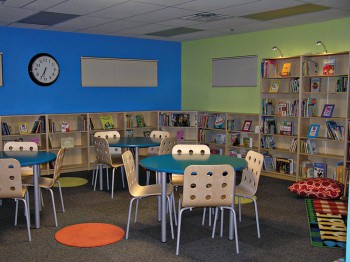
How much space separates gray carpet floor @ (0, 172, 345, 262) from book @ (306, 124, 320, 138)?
1406 mm

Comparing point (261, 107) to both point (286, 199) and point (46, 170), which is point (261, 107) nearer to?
point (286, 199)

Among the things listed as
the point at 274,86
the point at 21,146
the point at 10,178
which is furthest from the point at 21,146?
the point at 274,86

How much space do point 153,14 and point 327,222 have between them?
3869 millimetres

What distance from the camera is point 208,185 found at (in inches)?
146

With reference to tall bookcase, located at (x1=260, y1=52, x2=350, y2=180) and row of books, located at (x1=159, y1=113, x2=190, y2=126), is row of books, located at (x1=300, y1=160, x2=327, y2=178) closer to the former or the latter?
tall bookcase, located at (x1=260, y1=52, x2=350, y2=180)

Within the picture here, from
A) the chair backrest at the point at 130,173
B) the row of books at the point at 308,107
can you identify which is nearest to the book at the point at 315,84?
the row of books at the point at 308,107

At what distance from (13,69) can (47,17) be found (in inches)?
60.1

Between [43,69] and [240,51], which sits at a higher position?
[240,51]

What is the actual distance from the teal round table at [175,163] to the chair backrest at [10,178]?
128 centimetres

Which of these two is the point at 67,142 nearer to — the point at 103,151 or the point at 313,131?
the point at 103,151

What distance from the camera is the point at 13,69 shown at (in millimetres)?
7359

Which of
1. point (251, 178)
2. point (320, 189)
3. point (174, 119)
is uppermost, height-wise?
Answer: point (174, 119)

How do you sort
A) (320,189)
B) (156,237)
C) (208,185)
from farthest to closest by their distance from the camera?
(320,189) → (156,237) → (208,185)

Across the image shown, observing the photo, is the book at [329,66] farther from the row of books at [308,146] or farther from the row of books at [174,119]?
the row of books at [174,119]
